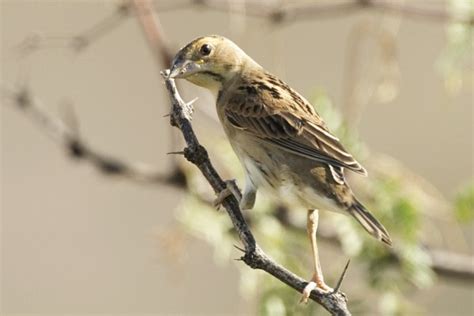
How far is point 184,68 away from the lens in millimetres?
4113

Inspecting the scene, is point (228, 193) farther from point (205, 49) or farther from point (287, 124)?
point (205, 49)

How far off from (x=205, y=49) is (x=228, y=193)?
0.85 meters

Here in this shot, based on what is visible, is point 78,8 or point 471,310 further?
point 78,8

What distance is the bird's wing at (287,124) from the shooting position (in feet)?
13.3

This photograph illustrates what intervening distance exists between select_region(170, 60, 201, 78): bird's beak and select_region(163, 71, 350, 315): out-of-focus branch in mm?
325

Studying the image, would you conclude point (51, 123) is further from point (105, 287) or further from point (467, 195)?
point (105, 287)

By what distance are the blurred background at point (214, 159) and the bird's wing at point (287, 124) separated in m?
0.60

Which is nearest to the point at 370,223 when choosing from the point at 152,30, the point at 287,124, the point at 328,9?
the point at 287,124

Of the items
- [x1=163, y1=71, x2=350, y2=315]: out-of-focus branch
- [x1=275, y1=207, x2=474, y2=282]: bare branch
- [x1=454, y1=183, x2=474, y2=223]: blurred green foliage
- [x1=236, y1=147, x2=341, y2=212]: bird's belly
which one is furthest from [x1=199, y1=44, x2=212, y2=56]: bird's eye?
[x1=454, y1=183, x2=474, y2=223]: blurred green foliage

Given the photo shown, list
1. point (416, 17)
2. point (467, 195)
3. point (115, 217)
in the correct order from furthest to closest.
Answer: point (115, 217)
point (416, 17)
point (467, 195)

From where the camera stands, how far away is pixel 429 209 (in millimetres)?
5297

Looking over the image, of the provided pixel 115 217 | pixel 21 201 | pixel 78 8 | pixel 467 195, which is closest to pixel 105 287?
pixel 115 217

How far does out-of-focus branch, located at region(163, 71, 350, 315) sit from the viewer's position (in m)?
3.07

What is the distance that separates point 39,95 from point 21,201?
92 centimetres
